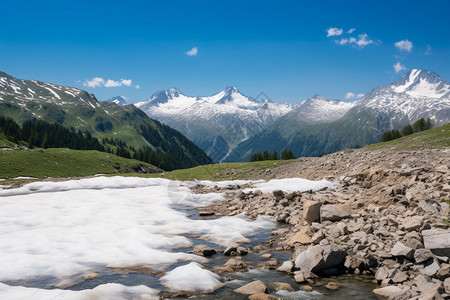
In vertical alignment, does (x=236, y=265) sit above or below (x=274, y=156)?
below

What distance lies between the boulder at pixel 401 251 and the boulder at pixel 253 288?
6994 millimetres

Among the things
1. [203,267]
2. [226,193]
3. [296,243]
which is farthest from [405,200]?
[226,193]

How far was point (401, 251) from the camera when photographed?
1339 cm

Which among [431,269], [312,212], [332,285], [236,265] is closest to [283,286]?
[332,285]

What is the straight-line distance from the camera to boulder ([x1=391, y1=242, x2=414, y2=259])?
13.2 meters

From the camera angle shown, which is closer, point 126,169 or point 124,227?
point 124,227

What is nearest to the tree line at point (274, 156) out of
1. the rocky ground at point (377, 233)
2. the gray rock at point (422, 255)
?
the rocky ground at point (377, 233)

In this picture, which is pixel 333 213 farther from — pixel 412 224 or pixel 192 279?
pixel 192 279

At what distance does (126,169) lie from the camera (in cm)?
12344

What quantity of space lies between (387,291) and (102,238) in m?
16.4

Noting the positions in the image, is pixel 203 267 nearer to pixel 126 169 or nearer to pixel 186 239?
pixel 186 239

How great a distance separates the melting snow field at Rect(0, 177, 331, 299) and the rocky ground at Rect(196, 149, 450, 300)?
3.17 metres

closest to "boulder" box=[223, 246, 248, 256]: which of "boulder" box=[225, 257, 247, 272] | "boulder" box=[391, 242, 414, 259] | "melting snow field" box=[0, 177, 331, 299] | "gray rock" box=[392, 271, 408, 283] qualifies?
"boulder" box=[225, 257, 247, 272]

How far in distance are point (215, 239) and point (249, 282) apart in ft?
23.2
